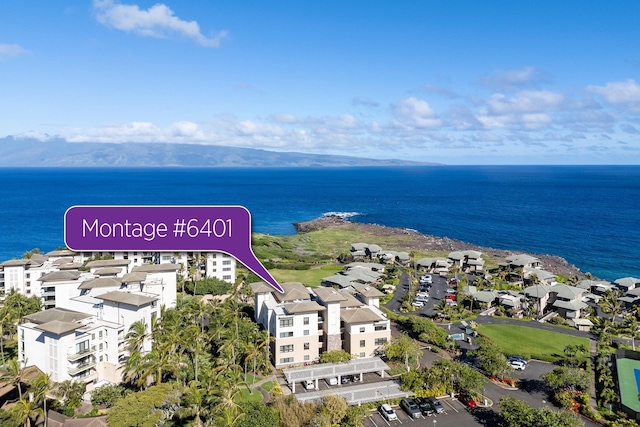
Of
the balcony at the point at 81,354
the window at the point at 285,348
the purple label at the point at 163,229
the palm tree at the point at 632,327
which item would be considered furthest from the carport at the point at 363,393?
the palm tree at the point at 632,327

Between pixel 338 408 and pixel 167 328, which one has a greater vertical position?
pixel 167 328

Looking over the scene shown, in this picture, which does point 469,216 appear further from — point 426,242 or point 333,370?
point 333,370

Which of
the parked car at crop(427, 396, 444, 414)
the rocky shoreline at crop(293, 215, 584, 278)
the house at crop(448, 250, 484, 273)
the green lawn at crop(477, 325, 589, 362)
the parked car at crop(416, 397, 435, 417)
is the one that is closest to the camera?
the parked car at crop(416, 397, 435, 417)

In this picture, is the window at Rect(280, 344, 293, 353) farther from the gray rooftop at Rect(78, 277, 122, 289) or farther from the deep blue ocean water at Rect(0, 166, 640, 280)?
the deep blue ocean water at Rect(0, 166, 640, 280)

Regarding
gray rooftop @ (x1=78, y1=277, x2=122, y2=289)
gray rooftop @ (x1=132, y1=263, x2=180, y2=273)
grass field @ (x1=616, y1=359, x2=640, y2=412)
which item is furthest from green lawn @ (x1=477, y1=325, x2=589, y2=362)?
gray rooftop @ (x1=78, y1=277, x2=122, y2=289)

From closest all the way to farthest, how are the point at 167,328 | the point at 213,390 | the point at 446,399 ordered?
1. the point at 213,390
2. the point at 446,399
3. the point at 167,328

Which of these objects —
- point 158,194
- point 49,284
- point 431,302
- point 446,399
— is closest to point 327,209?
point 158,194

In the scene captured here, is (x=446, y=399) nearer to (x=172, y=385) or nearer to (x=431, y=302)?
(x=172, y=385)
